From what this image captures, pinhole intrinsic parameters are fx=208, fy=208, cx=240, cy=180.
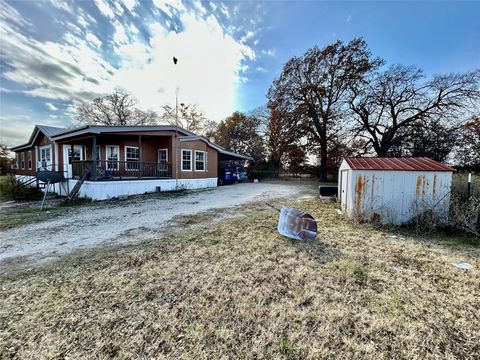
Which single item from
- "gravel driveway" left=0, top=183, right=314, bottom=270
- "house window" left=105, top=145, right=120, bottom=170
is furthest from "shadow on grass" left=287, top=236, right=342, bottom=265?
"house window" left=105, top=145, right=120, bottom=170

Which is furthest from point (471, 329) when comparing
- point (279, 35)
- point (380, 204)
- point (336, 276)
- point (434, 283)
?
point (279, 35)

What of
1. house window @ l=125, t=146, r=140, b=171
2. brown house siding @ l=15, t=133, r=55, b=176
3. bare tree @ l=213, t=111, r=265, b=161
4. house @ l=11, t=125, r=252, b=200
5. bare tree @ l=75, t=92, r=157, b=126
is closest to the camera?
house @ l=11, t=125, r=252, b=200

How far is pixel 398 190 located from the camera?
590 cm

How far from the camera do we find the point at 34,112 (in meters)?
15.7

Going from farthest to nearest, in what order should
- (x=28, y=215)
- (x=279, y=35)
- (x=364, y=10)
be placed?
(x=279, y=35)
(x=364, y=10)
(x=28, y=215)

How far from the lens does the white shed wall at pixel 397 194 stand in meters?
5.75

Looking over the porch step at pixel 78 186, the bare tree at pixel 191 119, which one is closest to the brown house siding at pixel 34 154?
the porch step at pixel 78 186

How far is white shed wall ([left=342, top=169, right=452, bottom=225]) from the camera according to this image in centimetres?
575

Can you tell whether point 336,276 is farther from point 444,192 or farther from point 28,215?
point 28,215

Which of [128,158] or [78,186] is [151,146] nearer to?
[128,158]

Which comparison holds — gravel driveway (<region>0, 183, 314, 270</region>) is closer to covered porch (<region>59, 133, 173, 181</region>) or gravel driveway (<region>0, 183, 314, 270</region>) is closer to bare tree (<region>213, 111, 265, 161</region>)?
covered porch (<region>59, 133, 173, 181</region>)

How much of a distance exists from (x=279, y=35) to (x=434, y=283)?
→ 41.9 feet

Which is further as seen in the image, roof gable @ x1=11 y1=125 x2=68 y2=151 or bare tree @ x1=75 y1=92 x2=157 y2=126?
bare tree @ x1=75 y1=92 x2=157 y2=126

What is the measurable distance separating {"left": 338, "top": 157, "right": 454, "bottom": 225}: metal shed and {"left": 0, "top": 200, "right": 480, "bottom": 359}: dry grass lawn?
5.26ft
